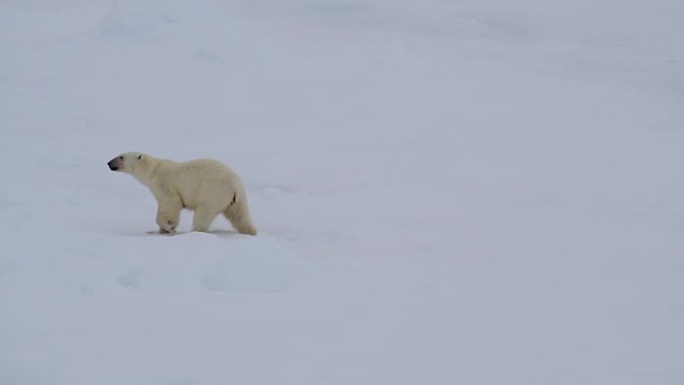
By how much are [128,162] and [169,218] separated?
468 millimetres

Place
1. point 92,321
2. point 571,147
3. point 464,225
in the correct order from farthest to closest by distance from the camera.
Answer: point 571,147 → point 464,225 → point 92,321

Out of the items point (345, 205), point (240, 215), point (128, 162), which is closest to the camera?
point (240, 215)

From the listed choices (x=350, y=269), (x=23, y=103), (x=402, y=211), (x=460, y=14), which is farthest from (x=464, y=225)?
(x=460, y=14)

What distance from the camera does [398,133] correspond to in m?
9.28

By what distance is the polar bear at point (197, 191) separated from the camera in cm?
527

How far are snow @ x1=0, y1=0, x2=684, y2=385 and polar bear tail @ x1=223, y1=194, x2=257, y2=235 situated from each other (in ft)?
0.27

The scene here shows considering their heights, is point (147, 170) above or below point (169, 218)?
above

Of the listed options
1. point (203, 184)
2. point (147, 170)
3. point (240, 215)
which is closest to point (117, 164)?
point (147, 170)

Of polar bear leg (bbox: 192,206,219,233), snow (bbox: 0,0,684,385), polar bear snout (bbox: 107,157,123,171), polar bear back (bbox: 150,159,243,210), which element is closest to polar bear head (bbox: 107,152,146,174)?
polar bear snout (bbox: 107,157,123,171)

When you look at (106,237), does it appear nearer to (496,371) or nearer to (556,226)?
(496,371)

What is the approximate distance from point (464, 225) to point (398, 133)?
3.09 m

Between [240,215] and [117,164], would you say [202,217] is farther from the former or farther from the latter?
[117,164]

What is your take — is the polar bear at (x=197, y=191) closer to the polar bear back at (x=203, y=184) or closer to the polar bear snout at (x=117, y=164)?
the polar bear back at (x=203, y=184)

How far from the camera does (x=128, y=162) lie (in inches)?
218
